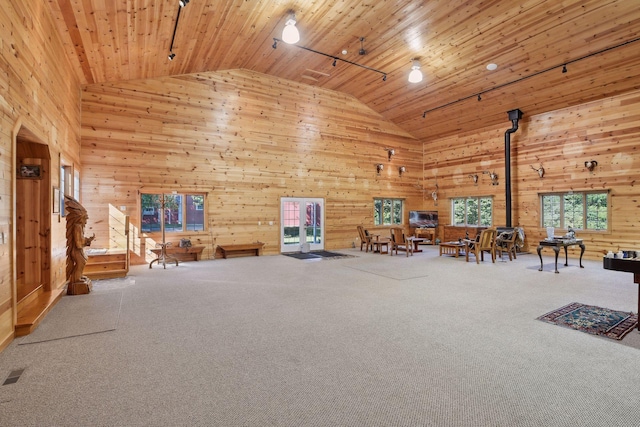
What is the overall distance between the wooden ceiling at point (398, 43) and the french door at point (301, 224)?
395cm

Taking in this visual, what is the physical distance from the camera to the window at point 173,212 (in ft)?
28.2

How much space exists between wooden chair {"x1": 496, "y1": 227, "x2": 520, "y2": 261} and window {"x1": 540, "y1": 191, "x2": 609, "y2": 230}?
1.32m

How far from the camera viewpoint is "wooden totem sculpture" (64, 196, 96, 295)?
5254 millimetres

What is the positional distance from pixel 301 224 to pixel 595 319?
26.2 ft

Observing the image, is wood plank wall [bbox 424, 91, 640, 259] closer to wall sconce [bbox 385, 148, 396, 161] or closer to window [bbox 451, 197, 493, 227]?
window [bbox 451, 197, 493, 227]

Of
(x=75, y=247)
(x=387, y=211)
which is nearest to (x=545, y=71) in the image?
(x=387, y=211)

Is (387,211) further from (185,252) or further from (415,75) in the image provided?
(185,252)

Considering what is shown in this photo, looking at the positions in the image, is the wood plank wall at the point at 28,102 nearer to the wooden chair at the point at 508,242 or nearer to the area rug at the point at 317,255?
the area rug at the point at 317,255

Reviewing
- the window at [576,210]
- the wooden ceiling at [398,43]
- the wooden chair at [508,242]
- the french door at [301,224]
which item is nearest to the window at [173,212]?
the french door at [301,224]

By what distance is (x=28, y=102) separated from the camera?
394cm

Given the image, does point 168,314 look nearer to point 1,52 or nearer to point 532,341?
point 1,52

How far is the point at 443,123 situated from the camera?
11.7m

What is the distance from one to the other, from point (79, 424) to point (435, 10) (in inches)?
312

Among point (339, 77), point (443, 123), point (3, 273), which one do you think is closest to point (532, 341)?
point (3, 273)
